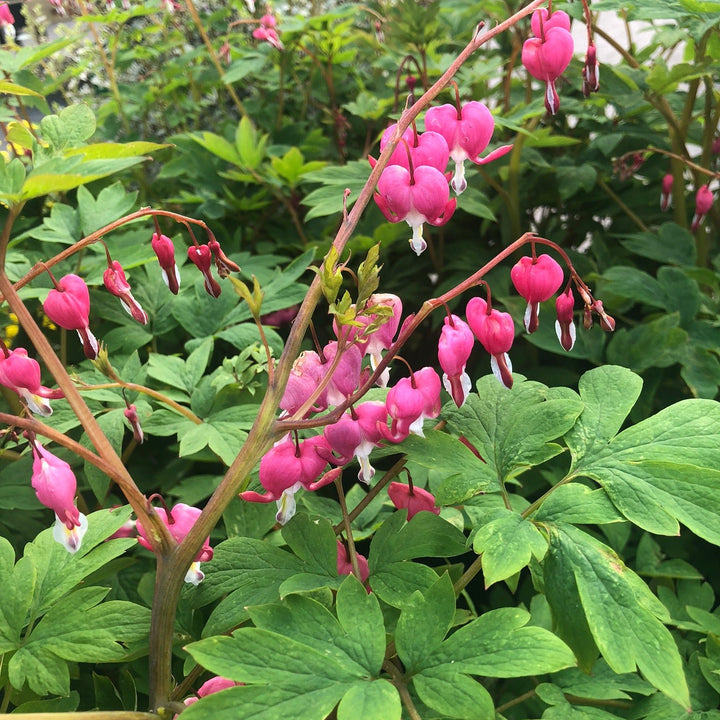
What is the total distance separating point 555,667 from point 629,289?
98 cm

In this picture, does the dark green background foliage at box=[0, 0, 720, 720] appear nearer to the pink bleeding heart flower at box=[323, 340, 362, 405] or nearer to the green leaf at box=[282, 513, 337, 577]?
the green leaf at box=[282, 513, 337, 577]

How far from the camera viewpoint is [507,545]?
2.27 ft

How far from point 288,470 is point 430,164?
36 centimetres

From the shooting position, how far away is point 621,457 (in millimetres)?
780

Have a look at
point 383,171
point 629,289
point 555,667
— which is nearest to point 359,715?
point 555,667

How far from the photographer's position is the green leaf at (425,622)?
657mm

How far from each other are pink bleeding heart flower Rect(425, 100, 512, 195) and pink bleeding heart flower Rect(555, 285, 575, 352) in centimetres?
17

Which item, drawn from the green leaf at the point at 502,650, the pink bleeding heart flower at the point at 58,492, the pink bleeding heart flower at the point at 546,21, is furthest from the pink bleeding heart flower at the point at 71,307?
the pink bleeding heart flower at the point at 546,21

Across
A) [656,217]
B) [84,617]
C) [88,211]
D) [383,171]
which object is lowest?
[656,217]

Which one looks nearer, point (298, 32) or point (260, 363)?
point (260, 363)

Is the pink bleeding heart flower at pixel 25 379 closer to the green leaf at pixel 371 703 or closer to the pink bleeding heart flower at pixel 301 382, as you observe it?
the pink bleeding heart flower at pixel 301 382

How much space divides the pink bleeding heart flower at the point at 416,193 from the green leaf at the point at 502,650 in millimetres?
361

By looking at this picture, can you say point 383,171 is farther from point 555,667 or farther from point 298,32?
point 298,32

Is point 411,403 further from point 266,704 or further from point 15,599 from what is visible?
point 15,599
